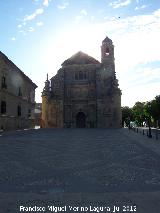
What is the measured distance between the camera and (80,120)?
179 feet

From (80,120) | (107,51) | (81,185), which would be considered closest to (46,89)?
(80,120)

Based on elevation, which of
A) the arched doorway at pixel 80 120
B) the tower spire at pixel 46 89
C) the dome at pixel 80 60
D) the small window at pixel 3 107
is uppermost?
the dome at pixel 80 60

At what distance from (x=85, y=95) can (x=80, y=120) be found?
510 cm

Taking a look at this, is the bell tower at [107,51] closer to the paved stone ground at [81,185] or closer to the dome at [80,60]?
the dome at [80,60]

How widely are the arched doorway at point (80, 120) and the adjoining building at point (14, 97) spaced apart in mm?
9070

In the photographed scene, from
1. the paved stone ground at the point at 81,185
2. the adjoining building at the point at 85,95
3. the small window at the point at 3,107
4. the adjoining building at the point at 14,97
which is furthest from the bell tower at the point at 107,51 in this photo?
the paved stone ground at the point at 81,185

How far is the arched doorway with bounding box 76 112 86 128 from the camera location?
54.2 metres

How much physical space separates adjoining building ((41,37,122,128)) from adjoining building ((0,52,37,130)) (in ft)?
16.0

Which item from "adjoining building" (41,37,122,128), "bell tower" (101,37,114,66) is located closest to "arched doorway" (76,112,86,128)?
"adjoining building" (41,37,122,128)

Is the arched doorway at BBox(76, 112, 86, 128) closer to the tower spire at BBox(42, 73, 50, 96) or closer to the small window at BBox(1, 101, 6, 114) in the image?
the tower spire at BBox(42, 73, 50, 96)

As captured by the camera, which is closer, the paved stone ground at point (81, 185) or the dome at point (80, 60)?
the paved stone ground at point (81, 185)

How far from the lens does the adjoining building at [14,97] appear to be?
33.8 metres

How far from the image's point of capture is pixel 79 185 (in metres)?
6.97

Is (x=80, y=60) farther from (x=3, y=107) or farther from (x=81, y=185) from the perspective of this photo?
(x=81, y=185)
